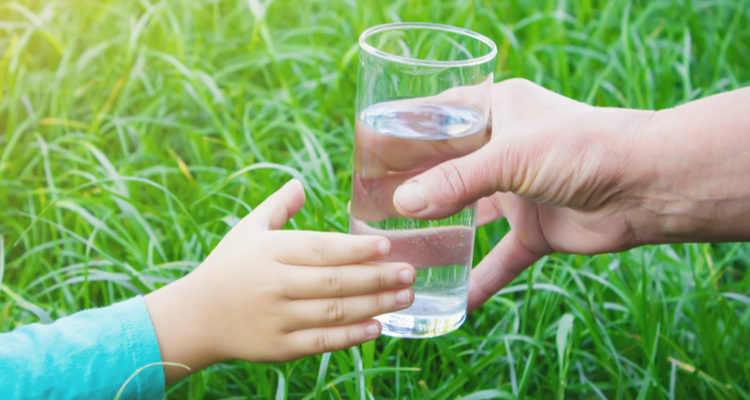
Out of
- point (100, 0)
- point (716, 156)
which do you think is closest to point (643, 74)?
point (716, 156)

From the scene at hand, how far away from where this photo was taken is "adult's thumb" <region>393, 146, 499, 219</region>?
4.58ft

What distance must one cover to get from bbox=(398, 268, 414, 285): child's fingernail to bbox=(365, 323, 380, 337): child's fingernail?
4.8 inches

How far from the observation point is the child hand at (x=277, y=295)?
4.63 feet

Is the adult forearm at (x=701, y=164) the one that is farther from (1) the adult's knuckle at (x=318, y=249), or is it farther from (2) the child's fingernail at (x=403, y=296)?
(1) the adult's knuckle at (x=318, y=249)

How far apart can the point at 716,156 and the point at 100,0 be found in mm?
2876

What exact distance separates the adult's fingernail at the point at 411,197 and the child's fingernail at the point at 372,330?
0.23 m

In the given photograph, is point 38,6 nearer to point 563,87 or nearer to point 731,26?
point 563,87

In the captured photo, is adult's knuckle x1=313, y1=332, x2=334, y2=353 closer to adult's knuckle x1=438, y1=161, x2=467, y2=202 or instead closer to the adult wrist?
adult's knuckle x1=438, y1=161, x2=467, y2=202

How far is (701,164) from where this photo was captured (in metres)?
1.50

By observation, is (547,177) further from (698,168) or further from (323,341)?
(323,341)

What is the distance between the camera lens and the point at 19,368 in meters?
1.54

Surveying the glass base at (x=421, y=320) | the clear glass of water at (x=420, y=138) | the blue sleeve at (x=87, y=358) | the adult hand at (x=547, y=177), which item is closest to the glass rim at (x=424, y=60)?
the clear glass of water at (x=420, y=138)

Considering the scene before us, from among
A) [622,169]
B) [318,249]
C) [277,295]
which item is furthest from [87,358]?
[622,169]

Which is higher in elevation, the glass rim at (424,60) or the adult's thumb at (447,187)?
the glass rim at (424,60)
